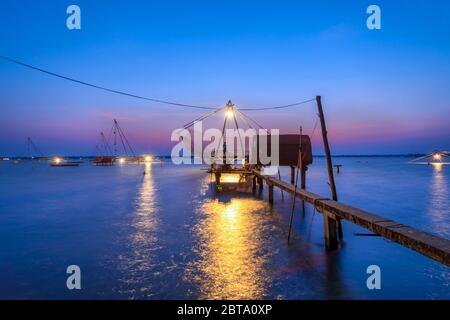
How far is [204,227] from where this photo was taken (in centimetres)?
1288

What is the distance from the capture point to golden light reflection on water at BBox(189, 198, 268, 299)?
6.71m

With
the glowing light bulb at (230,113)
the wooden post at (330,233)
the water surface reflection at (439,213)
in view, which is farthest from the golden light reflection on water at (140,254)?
the glowing light bulb at (230,113)

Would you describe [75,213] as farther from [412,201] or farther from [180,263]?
[412,201]

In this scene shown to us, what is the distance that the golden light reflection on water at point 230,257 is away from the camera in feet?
22.0

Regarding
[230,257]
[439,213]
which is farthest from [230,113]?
[230,257]

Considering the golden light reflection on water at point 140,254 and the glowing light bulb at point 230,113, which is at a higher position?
the glowing light bulb at point 230,113

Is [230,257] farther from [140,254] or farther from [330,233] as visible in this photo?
[330,233]

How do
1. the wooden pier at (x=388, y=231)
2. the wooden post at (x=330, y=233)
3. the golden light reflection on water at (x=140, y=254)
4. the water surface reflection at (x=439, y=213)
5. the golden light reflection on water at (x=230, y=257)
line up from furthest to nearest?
the water surface reflection at (x=439, y=213), the wooden post at (x=330, y=233), the golden light reflection on water at (x=140, y=254), the golden light reflection on water at (x=230, y=257), the wooden pier at (x=388, y=231)

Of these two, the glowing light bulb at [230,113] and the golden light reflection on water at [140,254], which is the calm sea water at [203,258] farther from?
the glowing light bulb at [230,113]

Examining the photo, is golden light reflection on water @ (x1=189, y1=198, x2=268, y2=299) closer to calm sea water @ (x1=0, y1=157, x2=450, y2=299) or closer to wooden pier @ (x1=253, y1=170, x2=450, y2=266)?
calm sea water @ (x1=0, y1=157, x2=450, y2=299)

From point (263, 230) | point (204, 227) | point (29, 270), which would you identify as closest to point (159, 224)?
point (204, 227)

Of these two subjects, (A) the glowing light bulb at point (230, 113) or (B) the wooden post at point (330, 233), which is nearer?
(B) the wooden post at point (330, 233)
